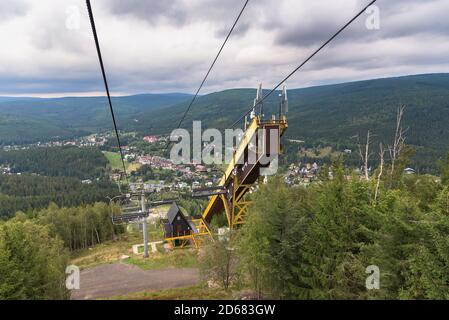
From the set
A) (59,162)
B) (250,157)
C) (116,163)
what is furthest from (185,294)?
(59,162)

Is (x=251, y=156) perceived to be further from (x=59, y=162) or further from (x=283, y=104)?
(x=59, y=162)

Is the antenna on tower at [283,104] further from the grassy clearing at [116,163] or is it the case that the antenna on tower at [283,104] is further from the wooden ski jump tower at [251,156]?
the grassy clearing at [116,163]

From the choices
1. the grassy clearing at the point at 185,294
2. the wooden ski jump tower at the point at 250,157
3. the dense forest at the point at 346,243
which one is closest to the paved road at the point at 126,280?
the grassy clearing at the point at 185,294

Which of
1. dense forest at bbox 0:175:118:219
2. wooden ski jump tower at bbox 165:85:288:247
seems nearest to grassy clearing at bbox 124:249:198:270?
wooden ski jump tower at bbox 165:85:288:247

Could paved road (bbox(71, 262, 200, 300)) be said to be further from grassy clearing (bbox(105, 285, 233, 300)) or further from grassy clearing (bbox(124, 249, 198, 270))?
grassy clearing (bbox(105, 285, 233, 300))

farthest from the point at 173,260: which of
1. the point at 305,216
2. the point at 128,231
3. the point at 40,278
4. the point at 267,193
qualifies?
the point at 128,231
